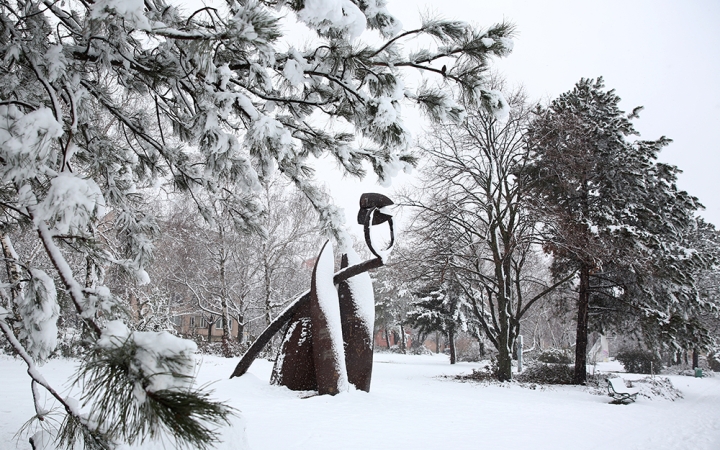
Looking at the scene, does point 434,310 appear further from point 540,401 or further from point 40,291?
point 40,291

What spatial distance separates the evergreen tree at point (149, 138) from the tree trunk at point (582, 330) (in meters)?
13.8

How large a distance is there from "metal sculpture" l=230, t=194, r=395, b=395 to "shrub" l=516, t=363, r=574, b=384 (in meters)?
10.7

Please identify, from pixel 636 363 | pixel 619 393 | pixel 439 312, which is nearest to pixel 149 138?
pixel 619 393

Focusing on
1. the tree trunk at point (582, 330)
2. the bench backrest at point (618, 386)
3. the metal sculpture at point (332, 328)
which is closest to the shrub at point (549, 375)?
the tree trunk at point (582, 330)

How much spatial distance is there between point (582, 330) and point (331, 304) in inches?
474

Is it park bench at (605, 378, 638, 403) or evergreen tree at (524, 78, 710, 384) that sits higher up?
evergreen tree at (524, 78, 710, 384)

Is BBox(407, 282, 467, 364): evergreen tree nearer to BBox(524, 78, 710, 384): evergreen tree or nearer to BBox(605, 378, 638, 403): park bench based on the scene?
BBox(524, 78, 710, 384): evergreen tree

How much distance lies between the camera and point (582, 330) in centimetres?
1502

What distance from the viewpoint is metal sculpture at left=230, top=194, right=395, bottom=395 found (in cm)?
621

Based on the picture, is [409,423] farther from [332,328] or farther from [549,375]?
[549,375]

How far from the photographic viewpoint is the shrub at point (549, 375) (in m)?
15.2

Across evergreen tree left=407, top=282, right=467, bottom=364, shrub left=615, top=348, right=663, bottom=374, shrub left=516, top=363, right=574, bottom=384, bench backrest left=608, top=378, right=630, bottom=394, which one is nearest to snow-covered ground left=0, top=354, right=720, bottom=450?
bench backrest left=608, top=378, right=630, bottom=394

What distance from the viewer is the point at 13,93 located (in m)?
2.68

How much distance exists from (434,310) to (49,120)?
85.7 ft
